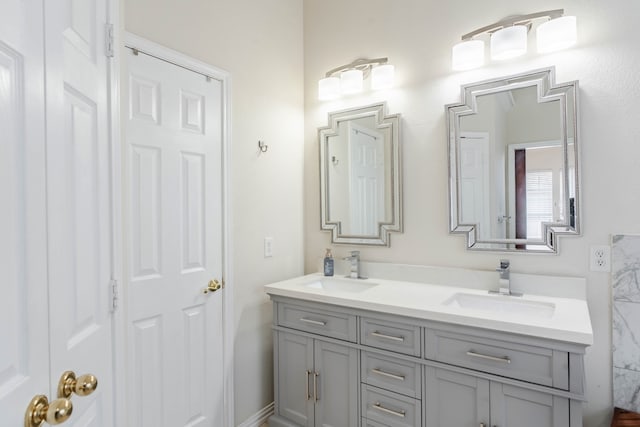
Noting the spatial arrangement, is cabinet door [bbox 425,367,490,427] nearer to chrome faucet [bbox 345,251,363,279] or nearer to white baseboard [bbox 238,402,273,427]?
chrome faucet [bbox 345,251,363,279]

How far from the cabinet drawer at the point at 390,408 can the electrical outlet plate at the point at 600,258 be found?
1.03m

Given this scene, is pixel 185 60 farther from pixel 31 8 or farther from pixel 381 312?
pixel 381 312

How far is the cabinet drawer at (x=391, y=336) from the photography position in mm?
1609

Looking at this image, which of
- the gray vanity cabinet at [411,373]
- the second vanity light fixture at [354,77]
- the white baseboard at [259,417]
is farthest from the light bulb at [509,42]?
the white baseboard at [259,417]

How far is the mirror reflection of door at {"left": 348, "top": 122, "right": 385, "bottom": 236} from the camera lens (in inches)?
90.4

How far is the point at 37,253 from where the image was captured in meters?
0.74

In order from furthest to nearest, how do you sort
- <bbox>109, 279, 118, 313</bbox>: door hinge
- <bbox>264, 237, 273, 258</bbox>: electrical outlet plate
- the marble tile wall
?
<bbox>264, 237, 273, 258</bbox>: electrical outlet plate
the marble tile wall
<bbox>109, 279, 118, 313</bbox>: door hinge

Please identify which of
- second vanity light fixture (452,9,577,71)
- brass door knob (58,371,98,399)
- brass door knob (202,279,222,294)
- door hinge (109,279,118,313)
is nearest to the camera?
brass door knob (58,371,98,399)

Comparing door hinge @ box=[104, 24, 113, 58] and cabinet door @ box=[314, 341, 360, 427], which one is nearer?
door hinge @ box=[104, 24, 113, 58]

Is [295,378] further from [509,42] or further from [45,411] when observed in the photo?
[509,42]

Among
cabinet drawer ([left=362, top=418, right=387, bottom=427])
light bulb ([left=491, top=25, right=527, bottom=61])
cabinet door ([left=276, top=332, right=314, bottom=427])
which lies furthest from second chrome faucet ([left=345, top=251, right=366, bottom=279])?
light bulb ([left=491, top=25, right=527, bottom=61])

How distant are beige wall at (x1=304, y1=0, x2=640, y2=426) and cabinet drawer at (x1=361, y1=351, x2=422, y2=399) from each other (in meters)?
0.68

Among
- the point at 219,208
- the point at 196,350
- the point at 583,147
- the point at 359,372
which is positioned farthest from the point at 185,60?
the point at 583,147

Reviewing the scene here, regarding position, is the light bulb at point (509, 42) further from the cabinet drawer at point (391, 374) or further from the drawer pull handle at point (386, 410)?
the drawer pull handle at point (386, 410)
